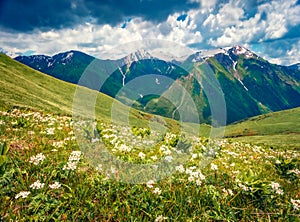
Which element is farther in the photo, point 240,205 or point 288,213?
point 240,205

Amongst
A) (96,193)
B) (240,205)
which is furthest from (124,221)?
(240,205)

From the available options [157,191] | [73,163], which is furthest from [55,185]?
[157,191]

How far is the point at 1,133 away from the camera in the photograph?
9539 millimetres

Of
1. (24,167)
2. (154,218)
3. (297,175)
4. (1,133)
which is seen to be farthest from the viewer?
(1,133)

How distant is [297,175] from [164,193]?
494 centimetres

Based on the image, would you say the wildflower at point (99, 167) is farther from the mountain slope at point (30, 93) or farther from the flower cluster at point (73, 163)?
the mountain slope at point (30, 93)

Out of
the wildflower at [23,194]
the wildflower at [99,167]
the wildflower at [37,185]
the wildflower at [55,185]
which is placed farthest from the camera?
the wildflower at [99,167]

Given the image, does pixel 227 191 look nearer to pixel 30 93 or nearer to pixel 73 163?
pixel 73 163

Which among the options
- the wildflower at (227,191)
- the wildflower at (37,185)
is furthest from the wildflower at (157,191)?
the wildflower at (37,185)

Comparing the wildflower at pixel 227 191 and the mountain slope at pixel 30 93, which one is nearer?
the wildflower at pixel 227 191

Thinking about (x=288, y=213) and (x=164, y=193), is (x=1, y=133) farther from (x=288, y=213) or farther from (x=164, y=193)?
(x=288, y=213)

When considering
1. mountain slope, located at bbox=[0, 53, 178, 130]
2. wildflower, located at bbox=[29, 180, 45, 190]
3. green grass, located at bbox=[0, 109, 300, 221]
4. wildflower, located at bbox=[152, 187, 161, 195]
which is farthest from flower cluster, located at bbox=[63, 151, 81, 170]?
mountain slope, located at bbox=[0, 53, 178, 130]

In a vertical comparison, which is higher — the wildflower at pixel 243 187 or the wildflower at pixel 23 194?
the wildflower at pixel 243 187

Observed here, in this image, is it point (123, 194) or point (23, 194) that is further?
point (123, 194)
